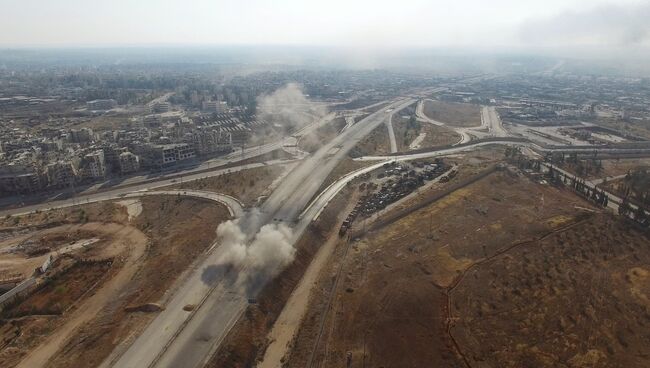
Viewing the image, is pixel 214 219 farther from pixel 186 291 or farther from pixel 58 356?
pixel 58 356

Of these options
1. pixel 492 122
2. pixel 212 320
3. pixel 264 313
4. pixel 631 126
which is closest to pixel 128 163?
pixel 212 320

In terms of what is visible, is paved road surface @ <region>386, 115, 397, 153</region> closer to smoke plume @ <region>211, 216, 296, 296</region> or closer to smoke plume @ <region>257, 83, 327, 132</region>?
smoke plume @ <region>257, 83, 327, 132</region>

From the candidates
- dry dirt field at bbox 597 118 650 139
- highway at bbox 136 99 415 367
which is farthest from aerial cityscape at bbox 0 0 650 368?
dry dirt field at bbox 597 118 650 139

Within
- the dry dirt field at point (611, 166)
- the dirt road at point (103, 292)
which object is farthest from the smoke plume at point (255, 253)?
the dry dirt field at point (611, 166)

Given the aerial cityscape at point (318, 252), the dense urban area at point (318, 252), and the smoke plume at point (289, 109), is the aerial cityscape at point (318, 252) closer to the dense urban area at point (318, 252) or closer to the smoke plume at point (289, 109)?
the dense urban area at point (318, 252)

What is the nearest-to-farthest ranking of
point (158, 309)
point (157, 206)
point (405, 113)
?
point (158, 309), point (157, 206), point (405, 113)

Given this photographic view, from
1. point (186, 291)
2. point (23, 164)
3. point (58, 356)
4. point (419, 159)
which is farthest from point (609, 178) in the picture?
point (23, 164)

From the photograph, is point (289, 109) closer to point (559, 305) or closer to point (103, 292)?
point (103, 292)
